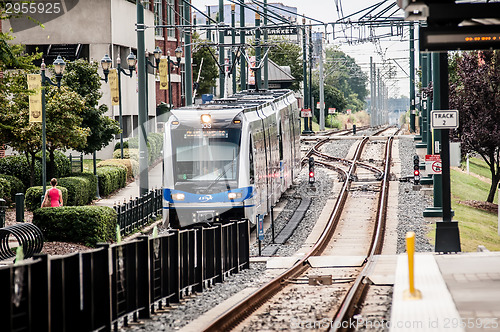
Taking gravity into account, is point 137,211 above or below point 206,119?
below

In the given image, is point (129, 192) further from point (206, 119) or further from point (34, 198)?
point (206, 119)

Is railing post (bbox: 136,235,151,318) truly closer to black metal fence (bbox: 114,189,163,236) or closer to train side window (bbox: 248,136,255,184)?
train side window (bbox: 248,136,255,184)

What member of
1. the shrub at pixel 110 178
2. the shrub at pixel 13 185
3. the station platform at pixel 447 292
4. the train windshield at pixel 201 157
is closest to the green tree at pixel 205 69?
the shrub at pixel 110 178

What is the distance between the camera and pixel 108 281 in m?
10.4

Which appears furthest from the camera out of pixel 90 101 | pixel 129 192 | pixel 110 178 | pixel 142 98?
pixel 129 192

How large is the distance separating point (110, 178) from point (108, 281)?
24527mm

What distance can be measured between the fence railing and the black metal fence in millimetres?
8146

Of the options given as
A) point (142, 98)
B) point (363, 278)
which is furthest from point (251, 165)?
point (363, 278)

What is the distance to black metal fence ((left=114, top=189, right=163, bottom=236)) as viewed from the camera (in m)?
24.2

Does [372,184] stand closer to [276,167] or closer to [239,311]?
[276,167]

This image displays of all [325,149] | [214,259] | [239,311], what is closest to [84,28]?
[325,149]

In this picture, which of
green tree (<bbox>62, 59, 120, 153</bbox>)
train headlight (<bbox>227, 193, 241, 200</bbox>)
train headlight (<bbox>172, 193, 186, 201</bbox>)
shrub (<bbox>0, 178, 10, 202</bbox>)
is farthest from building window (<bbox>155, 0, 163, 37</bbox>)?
train headlight (<bbox>227, 193, 241, 200</bbox>)

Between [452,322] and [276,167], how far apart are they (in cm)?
1860

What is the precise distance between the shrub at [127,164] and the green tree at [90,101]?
155 inches
